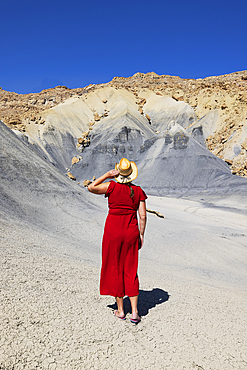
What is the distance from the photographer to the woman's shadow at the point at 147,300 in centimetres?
309

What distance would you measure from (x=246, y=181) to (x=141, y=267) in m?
24.4

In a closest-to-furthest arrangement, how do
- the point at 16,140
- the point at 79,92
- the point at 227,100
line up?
the point at 16,140, the point at 227,100, the point at 79,92

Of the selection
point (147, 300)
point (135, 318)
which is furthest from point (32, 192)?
point (135, 318)

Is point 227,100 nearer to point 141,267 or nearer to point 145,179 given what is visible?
point 145,179

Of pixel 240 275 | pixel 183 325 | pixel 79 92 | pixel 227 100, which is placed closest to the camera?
pixel 183 325

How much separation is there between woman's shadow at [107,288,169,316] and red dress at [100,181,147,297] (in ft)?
1.13

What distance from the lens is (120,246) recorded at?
2832 mm

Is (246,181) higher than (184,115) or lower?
lower

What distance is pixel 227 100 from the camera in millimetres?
46094

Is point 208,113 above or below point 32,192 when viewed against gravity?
above

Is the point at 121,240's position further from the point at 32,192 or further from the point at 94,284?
the point at 32,192

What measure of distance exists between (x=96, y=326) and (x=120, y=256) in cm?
69

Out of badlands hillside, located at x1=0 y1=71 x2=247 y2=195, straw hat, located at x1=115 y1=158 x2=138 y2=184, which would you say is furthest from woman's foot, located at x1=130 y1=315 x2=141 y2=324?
badlands hillside, located at x1=0 y1=71 x2=247 y2=195

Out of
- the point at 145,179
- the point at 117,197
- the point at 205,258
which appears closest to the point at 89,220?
the point at 205,258
